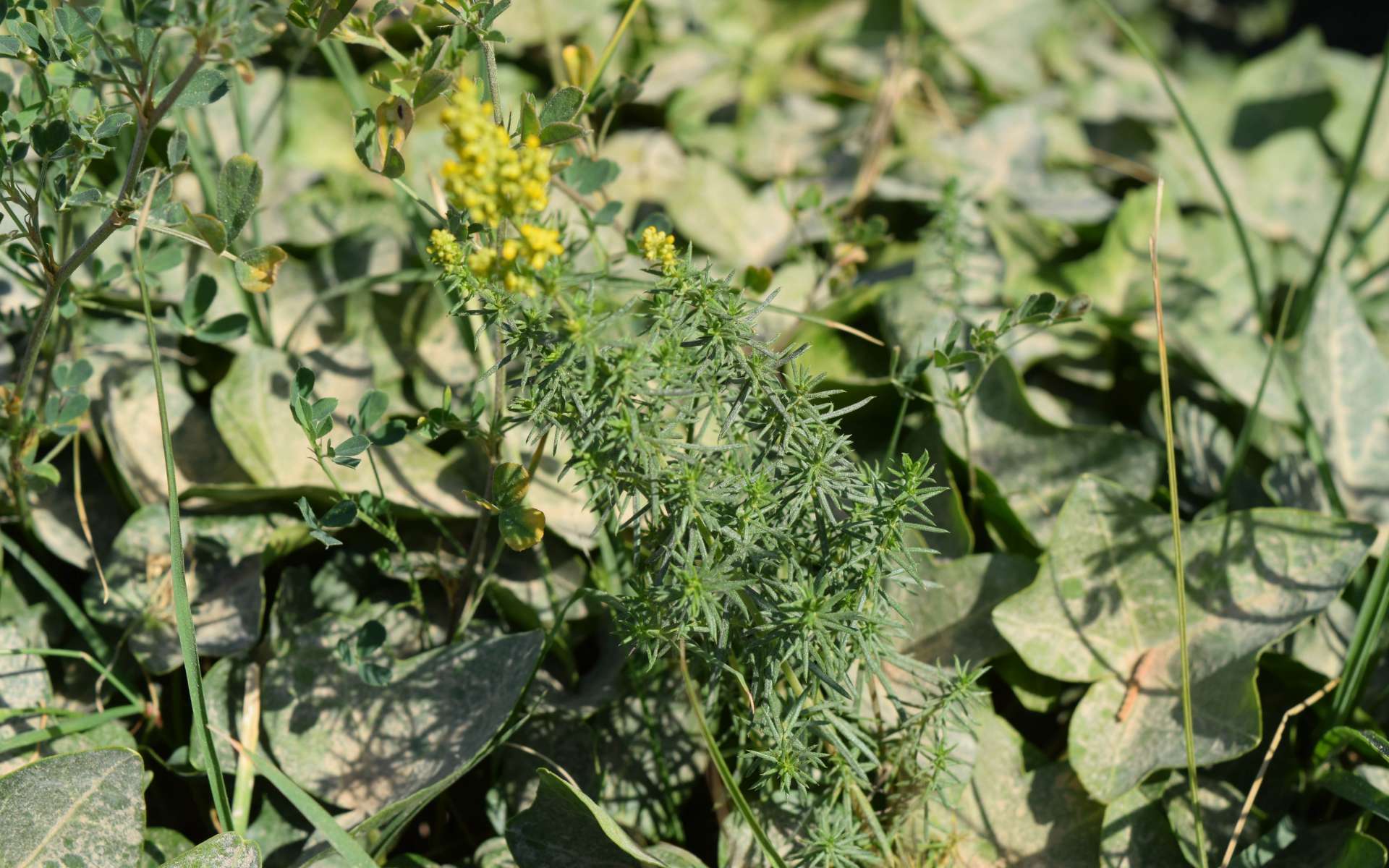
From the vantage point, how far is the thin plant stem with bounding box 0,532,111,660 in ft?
3.66

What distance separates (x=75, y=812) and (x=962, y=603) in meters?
0.87

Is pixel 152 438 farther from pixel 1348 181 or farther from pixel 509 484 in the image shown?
pixel 1348 181

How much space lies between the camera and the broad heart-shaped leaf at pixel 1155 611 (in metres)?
1.10

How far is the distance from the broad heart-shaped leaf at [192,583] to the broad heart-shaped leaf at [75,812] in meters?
0.18

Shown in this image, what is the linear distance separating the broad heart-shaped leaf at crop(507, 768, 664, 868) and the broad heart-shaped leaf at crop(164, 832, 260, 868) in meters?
0.22

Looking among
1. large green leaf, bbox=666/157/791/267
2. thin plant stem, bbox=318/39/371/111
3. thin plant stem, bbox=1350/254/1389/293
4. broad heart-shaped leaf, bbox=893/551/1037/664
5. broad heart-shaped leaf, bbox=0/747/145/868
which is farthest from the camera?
large green leaf, bbox=666/157/791/267

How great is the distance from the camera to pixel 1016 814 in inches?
43.4

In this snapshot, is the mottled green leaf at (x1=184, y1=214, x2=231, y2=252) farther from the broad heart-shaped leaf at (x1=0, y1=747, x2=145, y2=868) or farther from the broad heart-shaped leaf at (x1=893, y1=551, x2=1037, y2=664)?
the broad heart-shaped leaf at (x1=893, y1=551, x2=1037, y2=664)

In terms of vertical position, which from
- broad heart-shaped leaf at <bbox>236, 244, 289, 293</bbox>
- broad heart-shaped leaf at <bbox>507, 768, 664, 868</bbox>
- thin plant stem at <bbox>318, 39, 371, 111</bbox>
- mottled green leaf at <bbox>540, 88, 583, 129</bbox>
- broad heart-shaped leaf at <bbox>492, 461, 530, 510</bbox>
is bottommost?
broad heart-shaped leaf at <bbox>507, 768, 664, 868</bbox>

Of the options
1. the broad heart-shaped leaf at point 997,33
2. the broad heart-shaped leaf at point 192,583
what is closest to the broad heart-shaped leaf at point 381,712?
the broad heart-shaped leaf at point 192,583

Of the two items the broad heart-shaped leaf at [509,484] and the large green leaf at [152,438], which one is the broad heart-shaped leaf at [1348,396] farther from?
the large green leaf at [152,438]

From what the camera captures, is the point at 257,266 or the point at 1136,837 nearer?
the point at 257,266

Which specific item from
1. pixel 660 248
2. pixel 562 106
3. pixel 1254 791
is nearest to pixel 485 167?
pixel 660 248

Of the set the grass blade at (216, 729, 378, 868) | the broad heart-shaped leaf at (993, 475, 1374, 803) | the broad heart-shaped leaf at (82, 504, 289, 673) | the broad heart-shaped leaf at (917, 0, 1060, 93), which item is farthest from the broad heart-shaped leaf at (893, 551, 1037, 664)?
the broad heart-shaped leaf at (917, 0, 1060, 93)
